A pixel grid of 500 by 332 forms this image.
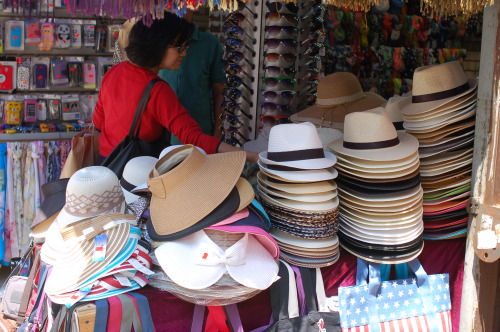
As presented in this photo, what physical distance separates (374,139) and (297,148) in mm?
368

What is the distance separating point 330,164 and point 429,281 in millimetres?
705

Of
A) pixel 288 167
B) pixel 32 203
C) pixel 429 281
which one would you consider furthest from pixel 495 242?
pixel 32 203

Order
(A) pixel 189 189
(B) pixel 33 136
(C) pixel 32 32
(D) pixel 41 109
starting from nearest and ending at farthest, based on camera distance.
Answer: (A) pixel 189 189, (B) pixel 33 136, (C) pixel 32 32, (D) pixel 41 109

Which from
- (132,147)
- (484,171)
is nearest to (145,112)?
(132,147)

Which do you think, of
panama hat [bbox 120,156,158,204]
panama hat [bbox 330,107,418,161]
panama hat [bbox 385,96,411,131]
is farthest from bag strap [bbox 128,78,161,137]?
panama hat [bbox 385,96,411,131]

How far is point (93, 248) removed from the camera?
6.35 ft

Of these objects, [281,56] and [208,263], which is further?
[281,56]

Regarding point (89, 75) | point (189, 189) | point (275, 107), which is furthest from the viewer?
point (89, 75)

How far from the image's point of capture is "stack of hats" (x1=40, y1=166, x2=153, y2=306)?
1.89 m

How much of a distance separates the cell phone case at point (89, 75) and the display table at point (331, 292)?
3.25 m

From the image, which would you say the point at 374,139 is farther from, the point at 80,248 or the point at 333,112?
the point at 80,248

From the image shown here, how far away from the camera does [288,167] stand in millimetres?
2275

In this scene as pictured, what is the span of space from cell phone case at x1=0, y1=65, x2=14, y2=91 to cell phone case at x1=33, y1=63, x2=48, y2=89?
7.1 inches

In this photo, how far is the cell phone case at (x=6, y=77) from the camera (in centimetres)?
461
